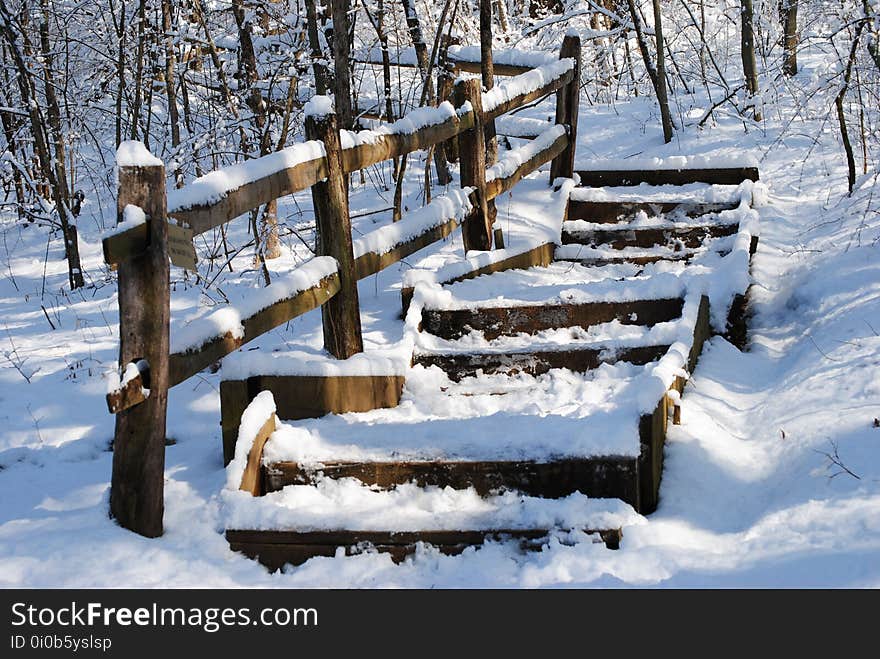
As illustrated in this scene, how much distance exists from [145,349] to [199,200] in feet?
2.20

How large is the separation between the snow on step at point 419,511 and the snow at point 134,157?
1277 millimetres

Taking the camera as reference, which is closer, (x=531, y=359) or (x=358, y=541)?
(x=358, y=541)

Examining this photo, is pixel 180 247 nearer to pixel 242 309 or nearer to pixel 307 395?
pixel 242 309

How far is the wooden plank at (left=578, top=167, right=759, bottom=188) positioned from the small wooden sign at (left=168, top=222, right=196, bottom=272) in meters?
6.31

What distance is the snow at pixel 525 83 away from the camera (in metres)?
7.72

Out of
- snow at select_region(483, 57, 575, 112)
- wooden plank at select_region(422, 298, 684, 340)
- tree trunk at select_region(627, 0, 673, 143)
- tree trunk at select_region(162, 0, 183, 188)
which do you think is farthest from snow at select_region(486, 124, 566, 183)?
tree trunk at select_region(162, 0, 183, 188)

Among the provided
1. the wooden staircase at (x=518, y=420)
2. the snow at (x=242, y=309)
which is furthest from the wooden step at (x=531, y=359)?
the snow at (x=242, y=309)

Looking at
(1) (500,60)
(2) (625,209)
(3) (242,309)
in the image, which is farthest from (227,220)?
(1) (500,60)

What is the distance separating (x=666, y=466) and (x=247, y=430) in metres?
1.79

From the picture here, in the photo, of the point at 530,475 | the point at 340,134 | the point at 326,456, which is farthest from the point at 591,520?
the point at 340,134

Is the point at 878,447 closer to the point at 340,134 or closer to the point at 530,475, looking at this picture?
the point at 530,475

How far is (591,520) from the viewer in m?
3.64

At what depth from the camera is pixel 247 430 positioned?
4000 mm

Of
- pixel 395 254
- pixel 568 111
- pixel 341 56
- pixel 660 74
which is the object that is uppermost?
pixel 341 56
